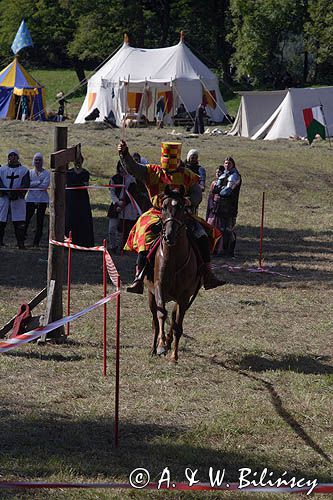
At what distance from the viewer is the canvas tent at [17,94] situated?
43562mm

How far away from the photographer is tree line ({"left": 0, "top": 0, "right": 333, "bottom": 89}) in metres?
54.3

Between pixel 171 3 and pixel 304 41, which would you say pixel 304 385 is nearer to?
pixel 304 41

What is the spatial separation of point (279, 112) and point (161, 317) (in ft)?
96.2

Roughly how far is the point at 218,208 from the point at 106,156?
11770 millimetres

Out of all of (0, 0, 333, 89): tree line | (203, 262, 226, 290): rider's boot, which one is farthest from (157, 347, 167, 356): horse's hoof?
(0, 0, 333, 89): tree line

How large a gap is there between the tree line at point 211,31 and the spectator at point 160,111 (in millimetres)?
8722

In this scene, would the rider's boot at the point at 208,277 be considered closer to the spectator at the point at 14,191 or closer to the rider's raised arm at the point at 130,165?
the rider's raised arm at the point at 130,165

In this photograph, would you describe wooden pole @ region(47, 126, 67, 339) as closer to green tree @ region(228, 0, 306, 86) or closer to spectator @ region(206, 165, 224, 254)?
spectator @ region(206, 165, 224, 254)

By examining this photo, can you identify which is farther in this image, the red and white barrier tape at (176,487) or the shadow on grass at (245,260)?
the shadow on grass at (245,260)

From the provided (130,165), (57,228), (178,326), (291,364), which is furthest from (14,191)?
(291,364)

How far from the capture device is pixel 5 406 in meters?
7.89

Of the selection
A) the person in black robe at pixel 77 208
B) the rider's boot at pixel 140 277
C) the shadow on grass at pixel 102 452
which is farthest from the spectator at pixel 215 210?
the shadow on grass at pixel 102 452

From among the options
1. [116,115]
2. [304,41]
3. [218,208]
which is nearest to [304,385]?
[218,208]

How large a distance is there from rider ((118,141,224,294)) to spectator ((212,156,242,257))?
6.16 m
